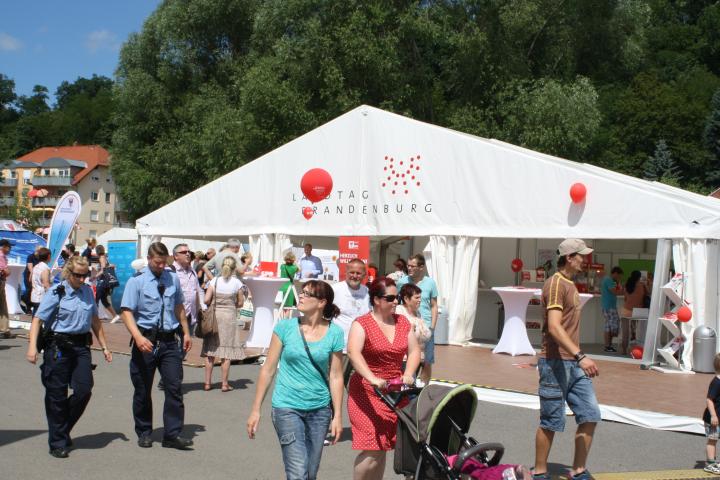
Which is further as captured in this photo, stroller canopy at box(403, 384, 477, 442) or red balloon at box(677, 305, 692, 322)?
red balloon at box(677, 305, 692, 322)

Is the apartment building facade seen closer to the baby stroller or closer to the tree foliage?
the tree foliage

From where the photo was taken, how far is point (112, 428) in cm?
762

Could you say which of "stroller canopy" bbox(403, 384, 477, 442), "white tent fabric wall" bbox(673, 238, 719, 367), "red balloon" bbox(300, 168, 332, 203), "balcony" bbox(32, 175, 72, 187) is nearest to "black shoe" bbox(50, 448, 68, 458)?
"stroller canopy" bbox(403, 384, 477, 442)

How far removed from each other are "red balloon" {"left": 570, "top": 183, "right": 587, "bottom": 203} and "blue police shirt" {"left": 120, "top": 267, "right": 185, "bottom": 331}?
8.77 meters

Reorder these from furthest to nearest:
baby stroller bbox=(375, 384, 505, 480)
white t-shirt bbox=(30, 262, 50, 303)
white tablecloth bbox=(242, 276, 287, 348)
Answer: white t-shirt bbox=(30, 262, 50, 303), white tablecloth bbox=(242, 276, 287, 348), baby stroller bbox=(375, 384, 505, 480)

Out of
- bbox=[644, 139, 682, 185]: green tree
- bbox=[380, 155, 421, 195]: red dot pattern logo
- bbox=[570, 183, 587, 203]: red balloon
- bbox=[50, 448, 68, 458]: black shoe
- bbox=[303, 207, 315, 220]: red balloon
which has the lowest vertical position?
bbox=[50, 448, 68, 458]: black shoe

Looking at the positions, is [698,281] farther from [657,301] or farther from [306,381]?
[306,381]

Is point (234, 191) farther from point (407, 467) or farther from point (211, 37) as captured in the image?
point (211, 37)

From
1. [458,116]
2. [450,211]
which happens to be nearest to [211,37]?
[458,116]

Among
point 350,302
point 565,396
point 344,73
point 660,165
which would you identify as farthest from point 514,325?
point 660,165

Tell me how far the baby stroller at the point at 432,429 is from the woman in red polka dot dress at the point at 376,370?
15 cm

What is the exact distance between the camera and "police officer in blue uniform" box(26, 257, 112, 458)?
21.4 feet

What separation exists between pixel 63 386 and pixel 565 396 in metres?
4.03

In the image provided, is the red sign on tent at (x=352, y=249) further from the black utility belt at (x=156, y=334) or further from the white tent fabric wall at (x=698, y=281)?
the black utility belt at (x=156, y=334)
